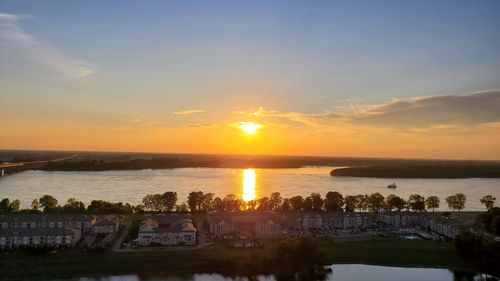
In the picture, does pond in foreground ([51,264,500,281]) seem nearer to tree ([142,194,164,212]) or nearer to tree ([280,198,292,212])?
tree ([280,198,292,212])

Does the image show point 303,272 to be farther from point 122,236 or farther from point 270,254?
point 122,236

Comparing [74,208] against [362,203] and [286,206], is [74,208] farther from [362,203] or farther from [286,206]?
[362,203]

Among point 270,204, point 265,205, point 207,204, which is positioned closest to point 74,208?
point 207,204

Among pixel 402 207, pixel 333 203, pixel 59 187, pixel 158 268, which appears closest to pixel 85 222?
pixel 158 268

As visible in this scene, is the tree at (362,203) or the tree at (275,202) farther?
the tree at (362,203)

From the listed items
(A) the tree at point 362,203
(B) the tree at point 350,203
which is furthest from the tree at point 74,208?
(A) the tree at point 362,203

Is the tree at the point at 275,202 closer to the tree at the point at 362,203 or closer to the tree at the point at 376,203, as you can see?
the tree at the point at 362,203
